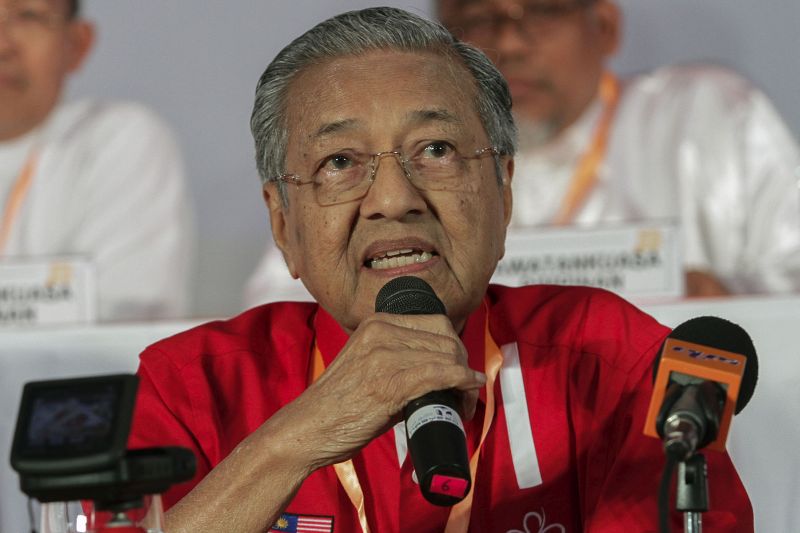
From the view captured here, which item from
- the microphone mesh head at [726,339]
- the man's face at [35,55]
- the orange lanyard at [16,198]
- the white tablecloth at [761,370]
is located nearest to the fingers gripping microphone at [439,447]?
the microphone mesh head at [726,339]

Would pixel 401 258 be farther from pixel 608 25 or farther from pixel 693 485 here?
pixel 608 25

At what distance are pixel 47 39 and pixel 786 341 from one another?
245 cm

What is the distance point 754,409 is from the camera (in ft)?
9.65

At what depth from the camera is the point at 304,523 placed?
1.98 m

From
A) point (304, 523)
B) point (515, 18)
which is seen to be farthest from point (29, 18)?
point (304, 523)

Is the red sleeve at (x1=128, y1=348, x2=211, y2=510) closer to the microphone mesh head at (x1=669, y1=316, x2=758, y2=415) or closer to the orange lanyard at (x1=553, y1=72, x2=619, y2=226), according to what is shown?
the microphone mesh head at (x1=669, y1=316, x2=758, y2=415)

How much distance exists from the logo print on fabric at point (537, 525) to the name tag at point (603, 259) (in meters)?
1.33

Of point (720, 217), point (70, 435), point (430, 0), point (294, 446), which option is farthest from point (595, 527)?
point (430, 0)

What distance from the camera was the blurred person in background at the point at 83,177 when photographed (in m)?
3.57

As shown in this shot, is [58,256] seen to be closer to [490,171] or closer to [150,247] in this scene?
[150,247]

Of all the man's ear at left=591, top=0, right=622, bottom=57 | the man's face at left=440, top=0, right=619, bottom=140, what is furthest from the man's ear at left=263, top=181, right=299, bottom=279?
the man's ear at left=591, top=0, right=622, bottom=57

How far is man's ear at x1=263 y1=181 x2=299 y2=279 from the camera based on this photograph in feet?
7.06

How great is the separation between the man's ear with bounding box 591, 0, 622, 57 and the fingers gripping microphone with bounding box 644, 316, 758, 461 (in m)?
2.21

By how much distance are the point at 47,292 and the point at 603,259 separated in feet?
5.60
